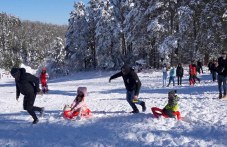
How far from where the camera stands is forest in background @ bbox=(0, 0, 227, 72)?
34656mm

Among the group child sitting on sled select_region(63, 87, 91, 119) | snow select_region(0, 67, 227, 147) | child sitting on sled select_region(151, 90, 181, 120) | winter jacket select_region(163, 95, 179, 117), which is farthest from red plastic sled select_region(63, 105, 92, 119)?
winter jacket select_region(163, 95, 179, 117)

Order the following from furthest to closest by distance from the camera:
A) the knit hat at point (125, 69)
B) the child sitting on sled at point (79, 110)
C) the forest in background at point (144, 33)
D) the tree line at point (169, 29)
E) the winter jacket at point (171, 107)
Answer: the forest in background at point (144, 33)
the tree line at point (169, 29)
the child sitting on sled at point (79, 110)
the knit hat at point (125, 69)
the winter jacket at point (171, 107)

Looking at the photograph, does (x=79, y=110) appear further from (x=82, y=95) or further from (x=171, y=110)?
(x=171, y=110)

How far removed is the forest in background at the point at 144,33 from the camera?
34656 mm

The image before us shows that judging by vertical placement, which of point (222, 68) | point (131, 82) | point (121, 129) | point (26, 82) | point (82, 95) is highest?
point (222, 68)

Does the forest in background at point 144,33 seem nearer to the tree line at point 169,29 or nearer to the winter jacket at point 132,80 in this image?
the tree line at point 169,29

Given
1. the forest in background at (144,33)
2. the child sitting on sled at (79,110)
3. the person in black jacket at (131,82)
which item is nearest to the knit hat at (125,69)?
the person in black jacket at (131,82)

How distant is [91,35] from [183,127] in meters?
47.4

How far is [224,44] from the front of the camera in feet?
113

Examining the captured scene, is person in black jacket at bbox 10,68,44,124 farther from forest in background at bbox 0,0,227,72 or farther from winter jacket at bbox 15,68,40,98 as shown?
forest in background at bbox 0,0,227,72

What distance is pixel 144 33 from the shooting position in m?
37.9

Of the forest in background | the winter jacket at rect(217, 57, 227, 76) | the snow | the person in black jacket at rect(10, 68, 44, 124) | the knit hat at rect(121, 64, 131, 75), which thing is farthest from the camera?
the forest in background

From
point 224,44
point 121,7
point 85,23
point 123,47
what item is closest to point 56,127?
point 224,44

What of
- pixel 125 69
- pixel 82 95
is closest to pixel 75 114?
pixel 82 95
